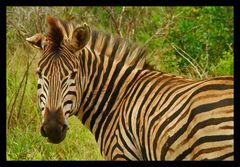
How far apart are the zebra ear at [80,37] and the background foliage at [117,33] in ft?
4.11

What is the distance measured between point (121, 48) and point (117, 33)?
4038 mm

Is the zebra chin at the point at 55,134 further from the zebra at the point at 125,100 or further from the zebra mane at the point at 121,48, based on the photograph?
the zebra mane at the point at 121,48

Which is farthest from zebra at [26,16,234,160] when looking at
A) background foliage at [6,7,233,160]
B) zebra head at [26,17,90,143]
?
background foliage at [6,7,233,160]

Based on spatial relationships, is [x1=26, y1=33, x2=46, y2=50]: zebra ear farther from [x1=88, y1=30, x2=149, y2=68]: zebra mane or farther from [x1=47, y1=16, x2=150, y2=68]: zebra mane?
[x1=88, y1=30, x2=149, y2=68]: zebra mane

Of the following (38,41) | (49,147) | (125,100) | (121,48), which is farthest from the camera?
(49,147)

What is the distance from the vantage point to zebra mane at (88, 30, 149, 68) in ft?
21.3

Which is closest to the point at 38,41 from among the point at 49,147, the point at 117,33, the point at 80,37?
the point at 80,37

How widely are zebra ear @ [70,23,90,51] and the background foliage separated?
125cm

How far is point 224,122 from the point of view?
527 cm

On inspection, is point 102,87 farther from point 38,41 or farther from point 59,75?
point 38,41

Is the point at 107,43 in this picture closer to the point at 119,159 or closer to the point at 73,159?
the point at 119,159

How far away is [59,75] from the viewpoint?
6000 millimetres

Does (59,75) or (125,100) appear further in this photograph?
(125,100)

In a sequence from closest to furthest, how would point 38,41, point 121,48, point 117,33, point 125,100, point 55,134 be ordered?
1. point 55,134
2. point 125,100
3. point 38,41
4. point 121,48
5. point 117,33
